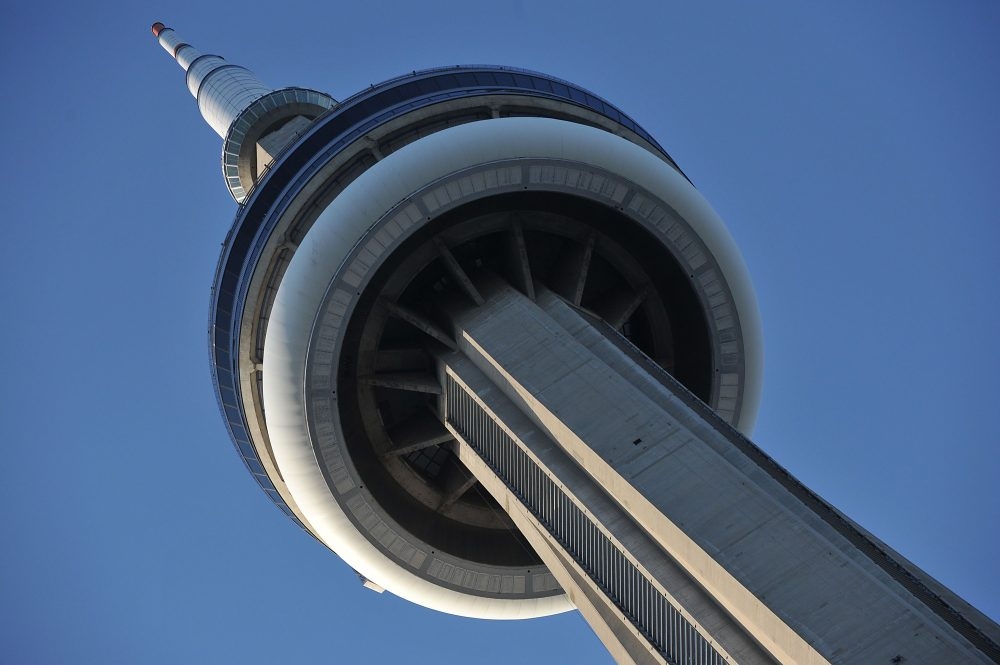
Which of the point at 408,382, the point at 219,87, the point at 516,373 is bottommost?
the point at 516,373

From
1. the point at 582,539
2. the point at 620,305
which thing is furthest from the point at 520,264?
the point at 582,539

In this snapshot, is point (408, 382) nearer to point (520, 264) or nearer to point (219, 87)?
point (520, 264)

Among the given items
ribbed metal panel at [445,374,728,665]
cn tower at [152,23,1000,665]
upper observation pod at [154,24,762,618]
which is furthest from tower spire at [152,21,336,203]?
ribbed metal panel at [445,374,728,665]

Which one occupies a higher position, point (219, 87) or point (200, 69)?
point (200, 69)

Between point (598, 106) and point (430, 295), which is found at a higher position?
point (598, 106)

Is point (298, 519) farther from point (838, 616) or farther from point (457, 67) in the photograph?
point (838, 616)

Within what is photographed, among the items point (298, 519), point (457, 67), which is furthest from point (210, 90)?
point (298, 519)
